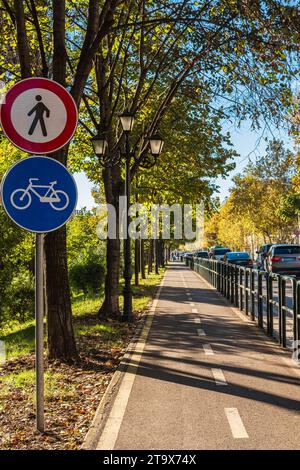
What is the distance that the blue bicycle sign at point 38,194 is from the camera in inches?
179

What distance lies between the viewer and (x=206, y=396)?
5.98 meters

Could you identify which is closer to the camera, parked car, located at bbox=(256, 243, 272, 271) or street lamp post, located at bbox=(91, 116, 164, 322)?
street lamp post, located at bbox=(91, 116, 164, 322)

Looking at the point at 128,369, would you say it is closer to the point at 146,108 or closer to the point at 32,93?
the point at 32,93

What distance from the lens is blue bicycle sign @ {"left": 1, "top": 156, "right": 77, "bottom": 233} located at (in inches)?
179

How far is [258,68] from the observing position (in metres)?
8.77

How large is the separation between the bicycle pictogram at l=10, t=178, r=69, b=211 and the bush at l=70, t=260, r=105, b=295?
18.8m

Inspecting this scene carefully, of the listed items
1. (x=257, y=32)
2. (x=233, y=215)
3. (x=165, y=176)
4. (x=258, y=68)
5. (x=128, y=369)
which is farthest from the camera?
(x=233, y=215)

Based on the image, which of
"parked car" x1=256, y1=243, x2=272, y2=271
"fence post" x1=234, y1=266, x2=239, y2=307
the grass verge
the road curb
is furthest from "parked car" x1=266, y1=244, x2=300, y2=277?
the road curb

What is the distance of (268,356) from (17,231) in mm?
10621

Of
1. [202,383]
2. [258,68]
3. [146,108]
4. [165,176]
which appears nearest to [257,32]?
[258,68]

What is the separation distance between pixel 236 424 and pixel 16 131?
3375mm

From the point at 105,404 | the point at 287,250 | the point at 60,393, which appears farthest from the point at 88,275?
the point at 105,404

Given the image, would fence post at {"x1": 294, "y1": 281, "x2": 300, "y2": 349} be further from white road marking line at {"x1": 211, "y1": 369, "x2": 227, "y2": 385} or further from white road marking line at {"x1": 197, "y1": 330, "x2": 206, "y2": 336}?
white road marking line at {"x1": 197, "y1": 330, "x2": 206, "y2": 336}

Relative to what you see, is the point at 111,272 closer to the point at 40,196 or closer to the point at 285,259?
the point at 40,196
